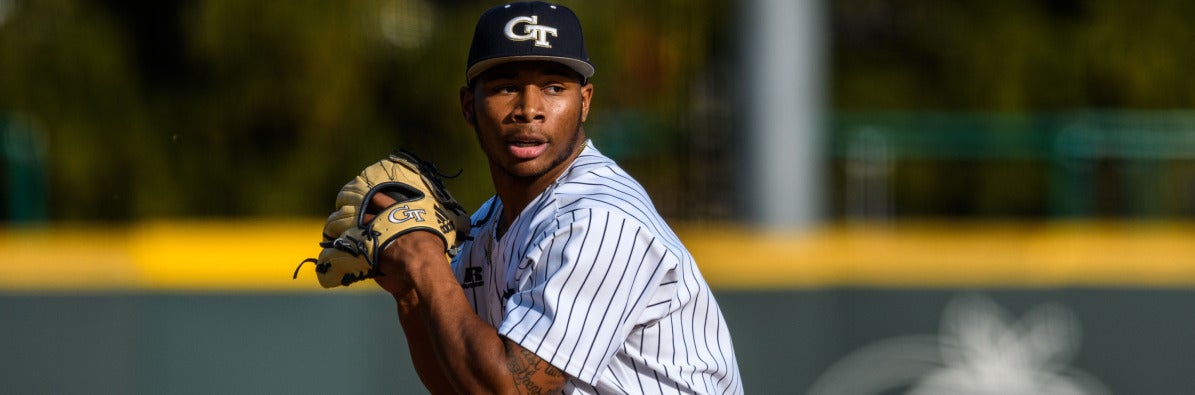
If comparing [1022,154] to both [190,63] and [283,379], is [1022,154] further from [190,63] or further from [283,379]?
[190,63]

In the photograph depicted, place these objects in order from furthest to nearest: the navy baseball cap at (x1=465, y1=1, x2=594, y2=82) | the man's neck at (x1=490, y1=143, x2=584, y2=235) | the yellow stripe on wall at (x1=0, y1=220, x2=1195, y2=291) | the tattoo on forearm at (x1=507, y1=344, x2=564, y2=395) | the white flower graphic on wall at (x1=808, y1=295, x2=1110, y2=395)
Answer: the yellow stripe on wall at (x1=0, y1=220, x2=1195, y2=291) < the white flower graphic on wall at (x1=808, y1=295, x2=1110, y2=395) < the man's neck at (x1=490, y1=143, x2=584, y2=235) < the navy baseball cap at (x1=465, y1=1, x2=594, y2=82) < the tattoo on forearm at (x1=507, y1=344, x2=564, y2=395)

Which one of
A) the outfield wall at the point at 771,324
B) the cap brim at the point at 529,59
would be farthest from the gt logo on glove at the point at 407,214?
the outfield wall at the point at 771,324

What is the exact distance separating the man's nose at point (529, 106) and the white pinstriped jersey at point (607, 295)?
0.12 m

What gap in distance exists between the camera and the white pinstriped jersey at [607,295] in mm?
2500

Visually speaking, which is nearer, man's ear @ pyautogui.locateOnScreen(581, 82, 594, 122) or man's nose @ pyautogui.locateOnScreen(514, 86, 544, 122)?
man's nose @ pyautogui.locateOnScreen(514, 86, 544, 122)

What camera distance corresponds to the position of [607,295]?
252cm

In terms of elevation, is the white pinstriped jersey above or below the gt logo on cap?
below

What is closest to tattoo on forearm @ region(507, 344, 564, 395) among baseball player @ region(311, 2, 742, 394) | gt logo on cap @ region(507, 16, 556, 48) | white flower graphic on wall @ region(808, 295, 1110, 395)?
baseball player @ region(311, 2, 742, 394)

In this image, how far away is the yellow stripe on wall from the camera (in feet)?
20.9

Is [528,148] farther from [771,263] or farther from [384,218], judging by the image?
[771,263]

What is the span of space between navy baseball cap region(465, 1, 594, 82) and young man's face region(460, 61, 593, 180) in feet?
0.12

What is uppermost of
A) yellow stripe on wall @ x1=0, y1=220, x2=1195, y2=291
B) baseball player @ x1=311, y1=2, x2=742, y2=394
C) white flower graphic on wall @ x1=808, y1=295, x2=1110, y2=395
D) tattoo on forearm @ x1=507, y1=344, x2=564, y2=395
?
baseball player @ x1=311, y1=2, x2=742, y2=394

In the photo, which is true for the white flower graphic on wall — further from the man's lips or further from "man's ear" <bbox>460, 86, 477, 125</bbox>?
the man's lips

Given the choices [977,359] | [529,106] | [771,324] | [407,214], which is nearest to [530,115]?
[529,106]
